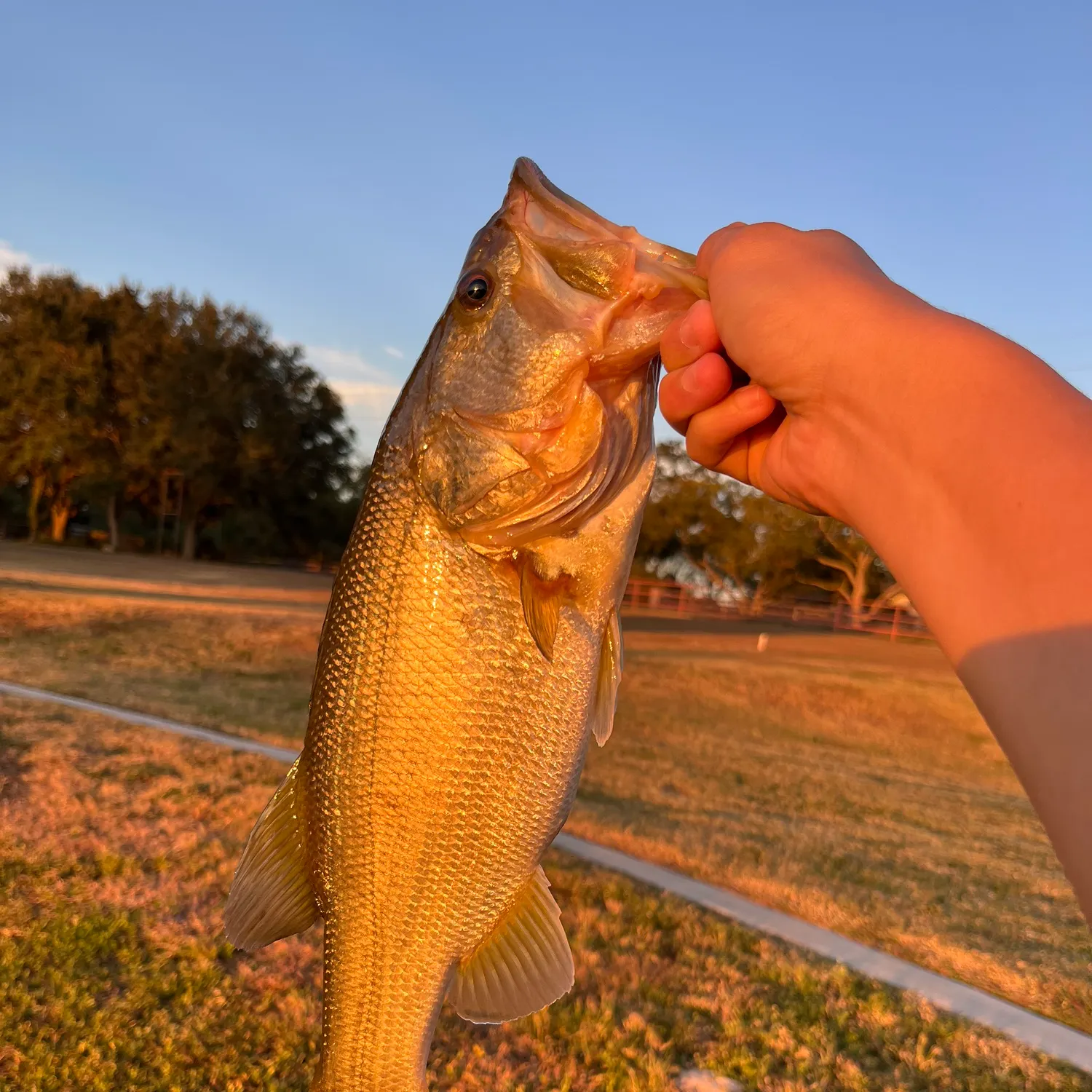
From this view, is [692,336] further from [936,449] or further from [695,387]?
[936,449]

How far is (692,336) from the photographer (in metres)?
1.71

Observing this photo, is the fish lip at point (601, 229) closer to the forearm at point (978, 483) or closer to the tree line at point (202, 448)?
the forearm at point (978, 483)

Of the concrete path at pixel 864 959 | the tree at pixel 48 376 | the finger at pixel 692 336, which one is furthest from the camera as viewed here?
the tree at pixel 48 376

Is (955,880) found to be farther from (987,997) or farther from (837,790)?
(837,790)

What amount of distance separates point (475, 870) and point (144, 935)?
266 cm

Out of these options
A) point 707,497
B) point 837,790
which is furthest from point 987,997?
point 707,497

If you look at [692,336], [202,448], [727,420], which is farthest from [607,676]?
[202,448]

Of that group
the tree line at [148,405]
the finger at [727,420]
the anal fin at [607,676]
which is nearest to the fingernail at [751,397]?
the finger at [727,420]

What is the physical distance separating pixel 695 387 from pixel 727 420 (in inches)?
5.2

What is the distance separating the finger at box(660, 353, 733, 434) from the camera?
1783mm

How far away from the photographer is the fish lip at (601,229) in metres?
1.73

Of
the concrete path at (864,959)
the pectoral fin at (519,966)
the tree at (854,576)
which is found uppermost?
the tree at (854,576)

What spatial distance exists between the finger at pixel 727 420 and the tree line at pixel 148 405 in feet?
116

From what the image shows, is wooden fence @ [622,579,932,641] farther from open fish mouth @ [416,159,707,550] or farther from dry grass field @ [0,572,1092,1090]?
open fish mouth @ [416,159,707,550]
